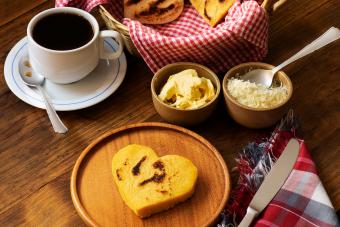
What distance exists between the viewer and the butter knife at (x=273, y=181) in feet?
2.93

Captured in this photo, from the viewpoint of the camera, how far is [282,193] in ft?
3.03

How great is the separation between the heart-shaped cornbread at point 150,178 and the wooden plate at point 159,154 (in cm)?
2

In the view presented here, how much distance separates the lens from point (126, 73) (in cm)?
112

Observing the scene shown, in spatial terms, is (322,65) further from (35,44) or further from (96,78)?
(35,44)

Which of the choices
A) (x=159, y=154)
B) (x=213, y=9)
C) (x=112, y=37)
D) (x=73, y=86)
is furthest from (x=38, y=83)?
(x=213, y=9)

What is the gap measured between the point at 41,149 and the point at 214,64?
38cm

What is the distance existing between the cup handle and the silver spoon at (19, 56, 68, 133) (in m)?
0.13

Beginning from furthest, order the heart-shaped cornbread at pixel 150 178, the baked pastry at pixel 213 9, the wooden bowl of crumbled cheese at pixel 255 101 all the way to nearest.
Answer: the baked pastry at pixel 213 9 < the wooden bowl of crumbled cheese at pixel 255 101 < the heart-shaped cornbread at pixel 150 178

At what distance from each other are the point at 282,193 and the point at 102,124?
35cm

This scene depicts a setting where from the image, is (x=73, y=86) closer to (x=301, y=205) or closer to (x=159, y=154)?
(x=159, y=154)

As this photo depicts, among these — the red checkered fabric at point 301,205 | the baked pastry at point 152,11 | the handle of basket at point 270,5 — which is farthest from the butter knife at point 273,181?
the baked pastry at point 152,11

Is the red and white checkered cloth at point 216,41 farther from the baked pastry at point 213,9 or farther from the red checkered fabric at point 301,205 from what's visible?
the red checkered fabric at point 301,205

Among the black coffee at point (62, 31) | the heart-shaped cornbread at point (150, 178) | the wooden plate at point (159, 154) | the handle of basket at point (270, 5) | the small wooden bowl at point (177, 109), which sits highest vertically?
the handle of basket at point (270, 5)

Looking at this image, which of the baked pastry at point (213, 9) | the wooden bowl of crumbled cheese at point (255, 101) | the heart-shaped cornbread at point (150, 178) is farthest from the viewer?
the baked pastry at point (213, 9)
